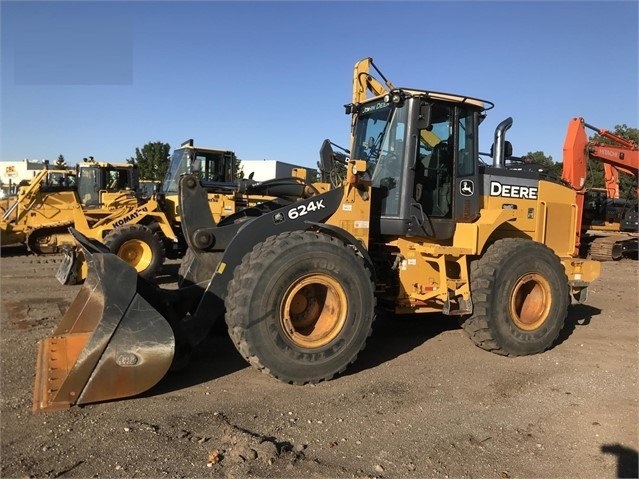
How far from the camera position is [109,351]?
3.80m

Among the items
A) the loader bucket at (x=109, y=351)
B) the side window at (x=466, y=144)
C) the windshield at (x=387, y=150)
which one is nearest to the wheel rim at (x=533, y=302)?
the side window at (x=466, y=144)

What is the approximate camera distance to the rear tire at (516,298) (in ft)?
18.0

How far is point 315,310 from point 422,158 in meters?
2.08

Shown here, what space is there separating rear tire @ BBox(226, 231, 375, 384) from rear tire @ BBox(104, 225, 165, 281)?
251 inches

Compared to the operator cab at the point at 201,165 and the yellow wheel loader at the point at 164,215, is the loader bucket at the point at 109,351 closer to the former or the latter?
the yellow wheel loader at the point at 164,215

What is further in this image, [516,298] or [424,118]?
[516,298]

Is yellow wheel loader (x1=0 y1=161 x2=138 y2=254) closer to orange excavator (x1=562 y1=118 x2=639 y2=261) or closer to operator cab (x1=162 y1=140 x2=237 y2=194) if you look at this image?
operator cab (x1=162 y1=140 x2=237 y2=194)

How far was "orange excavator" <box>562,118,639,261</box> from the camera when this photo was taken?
13.4 m

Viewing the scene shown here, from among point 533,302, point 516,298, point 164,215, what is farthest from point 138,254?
point 533,302

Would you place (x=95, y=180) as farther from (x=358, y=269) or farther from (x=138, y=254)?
(x=358, y=269)

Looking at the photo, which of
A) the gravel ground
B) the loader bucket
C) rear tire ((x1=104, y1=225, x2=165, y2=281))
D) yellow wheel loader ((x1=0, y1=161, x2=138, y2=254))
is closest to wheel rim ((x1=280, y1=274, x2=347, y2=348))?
the gravel ground

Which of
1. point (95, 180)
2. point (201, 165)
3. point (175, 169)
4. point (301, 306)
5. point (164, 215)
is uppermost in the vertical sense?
point (201, 165)

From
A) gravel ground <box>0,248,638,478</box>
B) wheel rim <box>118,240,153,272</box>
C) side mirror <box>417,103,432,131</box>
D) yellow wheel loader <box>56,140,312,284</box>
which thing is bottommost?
gravel ground <box>0,248,638,478</box>

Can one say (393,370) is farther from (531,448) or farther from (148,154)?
(148,154)
